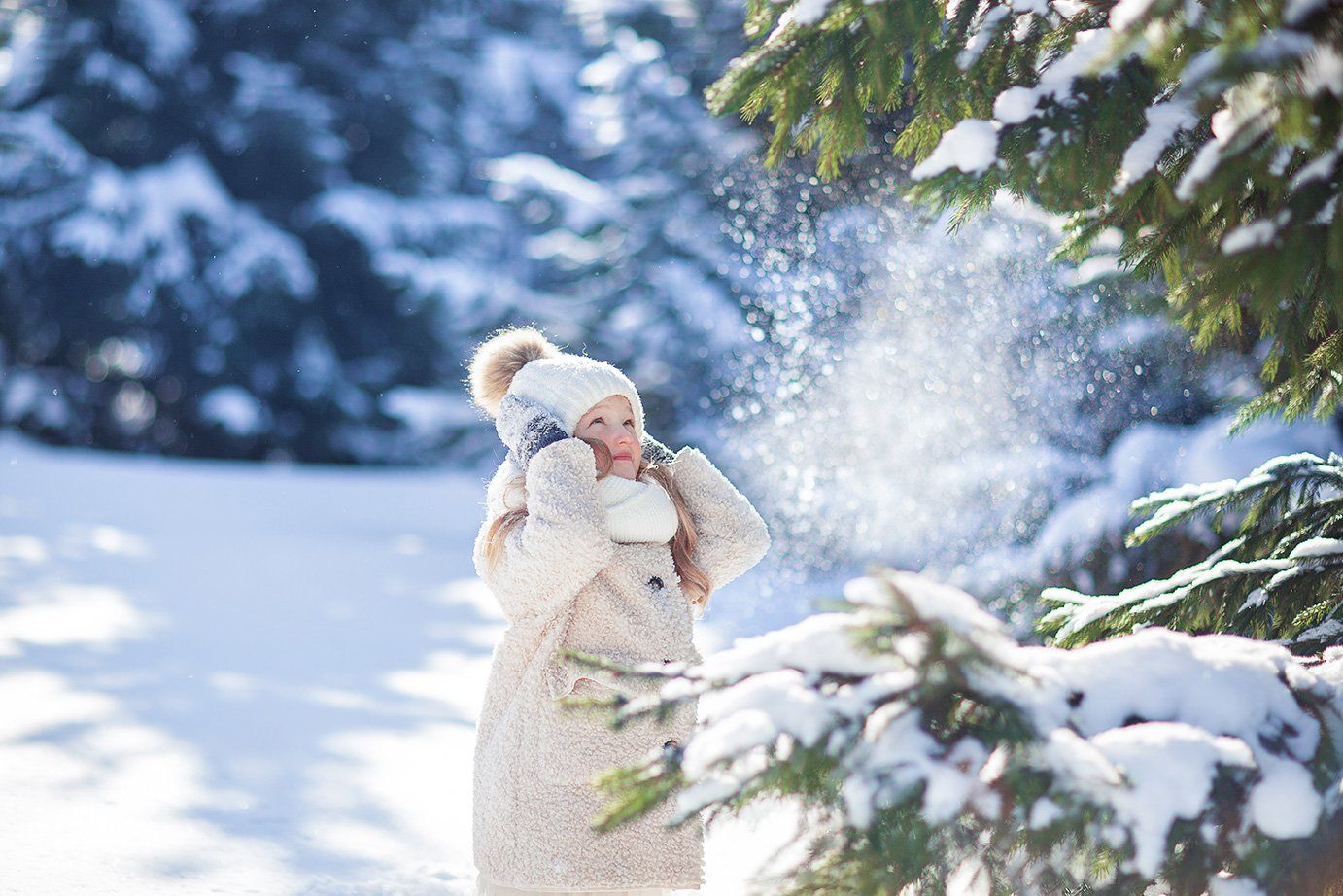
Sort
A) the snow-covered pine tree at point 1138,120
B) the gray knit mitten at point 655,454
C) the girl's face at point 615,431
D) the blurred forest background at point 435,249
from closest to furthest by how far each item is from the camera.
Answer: the snow-covered pine tree at point 1138,120 → the girl's face at point 615,431 → the gray knit mitten at point 655,454 → the blurred forest background at point 435,249

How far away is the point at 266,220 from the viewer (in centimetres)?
1584

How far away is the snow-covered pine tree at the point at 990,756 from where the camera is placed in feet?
4.32

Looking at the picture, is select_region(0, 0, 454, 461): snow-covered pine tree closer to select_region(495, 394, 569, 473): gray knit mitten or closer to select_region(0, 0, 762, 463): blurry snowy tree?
select_region(0, 0, 762, 463): blurry snowy tree

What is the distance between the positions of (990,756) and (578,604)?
1.38 m

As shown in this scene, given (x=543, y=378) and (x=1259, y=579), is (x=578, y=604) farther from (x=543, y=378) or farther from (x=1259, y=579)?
(x=1259, y=579)

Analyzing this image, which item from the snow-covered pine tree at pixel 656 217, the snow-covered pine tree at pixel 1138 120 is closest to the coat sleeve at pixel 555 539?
the snow-covered pine tree at pixel 1138 120

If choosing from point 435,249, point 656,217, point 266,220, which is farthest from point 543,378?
point 266,220

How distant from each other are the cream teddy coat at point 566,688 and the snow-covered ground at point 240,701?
48cm

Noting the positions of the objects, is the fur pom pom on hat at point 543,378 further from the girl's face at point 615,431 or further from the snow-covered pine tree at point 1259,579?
the snow-covered pine tree at point 1259,579

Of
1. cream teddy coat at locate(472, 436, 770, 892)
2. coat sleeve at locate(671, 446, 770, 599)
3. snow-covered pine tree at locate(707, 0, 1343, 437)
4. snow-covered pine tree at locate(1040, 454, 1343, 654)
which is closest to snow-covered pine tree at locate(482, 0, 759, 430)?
coat sleeve at locate(671, 446, 770, 599)

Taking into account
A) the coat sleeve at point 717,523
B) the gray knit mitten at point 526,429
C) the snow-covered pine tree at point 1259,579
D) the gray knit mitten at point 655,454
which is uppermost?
the gray knit mitten at point 655,454

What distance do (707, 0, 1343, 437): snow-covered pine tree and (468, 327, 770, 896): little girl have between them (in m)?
0.83

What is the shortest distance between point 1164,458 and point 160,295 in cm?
1338

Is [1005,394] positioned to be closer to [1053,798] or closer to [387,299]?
[1053,798]
